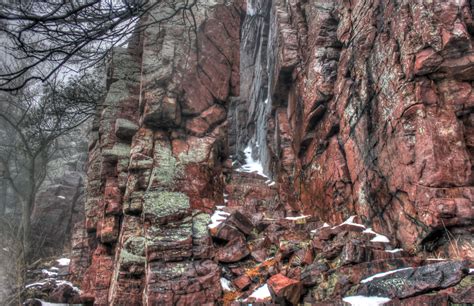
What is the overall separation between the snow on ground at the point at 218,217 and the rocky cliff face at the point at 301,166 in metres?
0.06

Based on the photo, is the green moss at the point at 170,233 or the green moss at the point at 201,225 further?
the green moss at the point at 201,225

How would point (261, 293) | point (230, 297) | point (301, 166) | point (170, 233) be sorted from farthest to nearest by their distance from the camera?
point (301, 166) < point (170, 233) < point (230, 297) < point (261, 293)

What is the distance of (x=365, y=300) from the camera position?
4410 mm

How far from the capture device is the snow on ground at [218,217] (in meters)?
8.03

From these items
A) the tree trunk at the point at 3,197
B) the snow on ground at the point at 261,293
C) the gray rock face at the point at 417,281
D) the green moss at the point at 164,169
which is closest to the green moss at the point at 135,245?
the green moss at the point at 164,169

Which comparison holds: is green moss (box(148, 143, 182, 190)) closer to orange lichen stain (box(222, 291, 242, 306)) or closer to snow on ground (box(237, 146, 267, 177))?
orange lichen stain (box(222, 291, 242, 306))

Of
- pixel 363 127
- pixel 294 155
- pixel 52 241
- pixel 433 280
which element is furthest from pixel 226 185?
pixel 52 241

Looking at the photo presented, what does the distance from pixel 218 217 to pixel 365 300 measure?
4506 mm

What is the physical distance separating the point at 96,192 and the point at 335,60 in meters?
9.30

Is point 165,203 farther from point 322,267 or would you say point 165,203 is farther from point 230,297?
point 322,267

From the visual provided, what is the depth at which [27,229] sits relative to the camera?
13656 millimetres

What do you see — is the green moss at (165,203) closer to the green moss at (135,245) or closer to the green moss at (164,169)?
the green moss at (164,169)

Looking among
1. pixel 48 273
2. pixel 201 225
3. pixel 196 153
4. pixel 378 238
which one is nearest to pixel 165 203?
pixel 201 225

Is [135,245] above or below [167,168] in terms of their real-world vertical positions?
below
